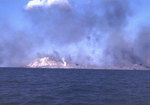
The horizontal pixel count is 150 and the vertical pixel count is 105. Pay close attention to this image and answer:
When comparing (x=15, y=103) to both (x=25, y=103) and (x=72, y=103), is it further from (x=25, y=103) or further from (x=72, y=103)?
(x=72, y=103)

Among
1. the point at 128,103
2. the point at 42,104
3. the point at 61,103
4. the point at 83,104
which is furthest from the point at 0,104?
the point at 128,103

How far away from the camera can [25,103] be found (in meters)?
33.1

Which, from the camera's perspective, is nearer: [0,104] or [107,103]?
[0,104]

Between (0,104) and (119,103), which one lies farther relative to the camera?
(119,103)

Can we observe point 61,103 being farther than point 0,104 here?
Yes

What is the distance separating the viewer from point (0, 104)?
31.2m

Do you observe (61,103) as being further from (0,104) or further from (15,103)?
(0,104)

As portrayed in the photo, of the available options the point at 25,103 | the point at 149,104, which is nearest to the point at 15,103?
the point at 25,103

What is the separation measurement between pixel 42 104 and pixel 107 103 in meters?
11.1

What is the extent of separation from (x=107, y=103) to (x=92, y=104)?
9.29 feet

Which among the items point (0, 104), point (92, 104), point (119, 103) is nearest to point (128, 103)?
point (119, 103)

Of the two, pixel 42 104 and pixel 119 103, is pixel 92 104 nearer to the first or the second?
pixel 119 103

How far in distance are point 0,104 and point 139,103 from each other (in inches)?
902

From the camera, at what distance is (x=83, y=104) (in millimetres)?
33281
